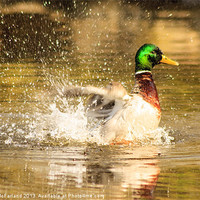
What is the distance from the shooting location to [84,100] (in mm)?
8000

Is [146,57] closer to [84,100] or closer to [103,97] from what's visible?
[103,97]

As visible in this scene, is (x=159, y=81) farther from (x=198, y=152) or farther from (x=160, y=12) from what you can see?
(x=160, y=12)

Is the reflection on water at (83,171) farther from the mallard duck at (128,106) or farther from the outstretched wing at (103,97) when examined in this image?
the outstretched wing at (103,97)

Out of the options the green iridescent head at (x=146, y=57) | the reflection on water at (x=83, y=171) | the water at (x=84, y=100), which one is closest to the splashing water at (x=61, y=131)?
the water at (x=84, y=100)

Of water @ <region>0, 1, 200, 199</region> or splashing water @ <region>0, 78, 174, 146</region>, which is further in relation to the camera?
splashing water @ <region>0, 78, 174, 146</region>

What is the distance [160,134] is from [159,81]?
2.75 metres

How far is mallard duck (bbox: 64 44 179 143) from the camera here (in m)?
5.54

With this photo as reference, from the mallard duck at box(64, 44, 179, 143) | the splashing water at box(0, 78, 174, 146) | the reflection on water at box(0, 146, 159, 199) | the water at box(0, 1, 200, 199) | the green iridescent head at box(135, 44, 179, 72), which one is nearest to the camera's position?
the reflection on water at box(0, 146, 159, 199)

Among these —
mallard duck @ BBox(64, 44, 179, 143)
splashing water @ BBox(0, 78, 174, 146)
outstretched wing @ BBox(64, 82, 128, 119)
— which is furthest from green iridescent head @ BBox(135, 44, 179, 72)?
splashing water @ BBox(0, 78, 174, 146)

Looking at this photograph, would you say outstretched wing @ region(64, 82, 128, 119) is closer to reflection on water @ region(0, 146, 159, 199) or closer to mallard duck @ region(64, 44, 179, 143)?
mallard duck @ region(64, 44, 179, 143)

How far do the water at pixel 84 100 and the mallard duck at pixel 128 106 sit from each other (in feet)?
0.51

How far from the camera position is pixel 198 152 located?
5184mm

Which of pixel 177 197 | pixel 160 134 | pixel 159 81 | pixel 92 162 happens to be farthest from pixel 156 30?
pixel 177 197

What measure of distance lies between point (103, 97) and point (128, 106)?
0.90ft
